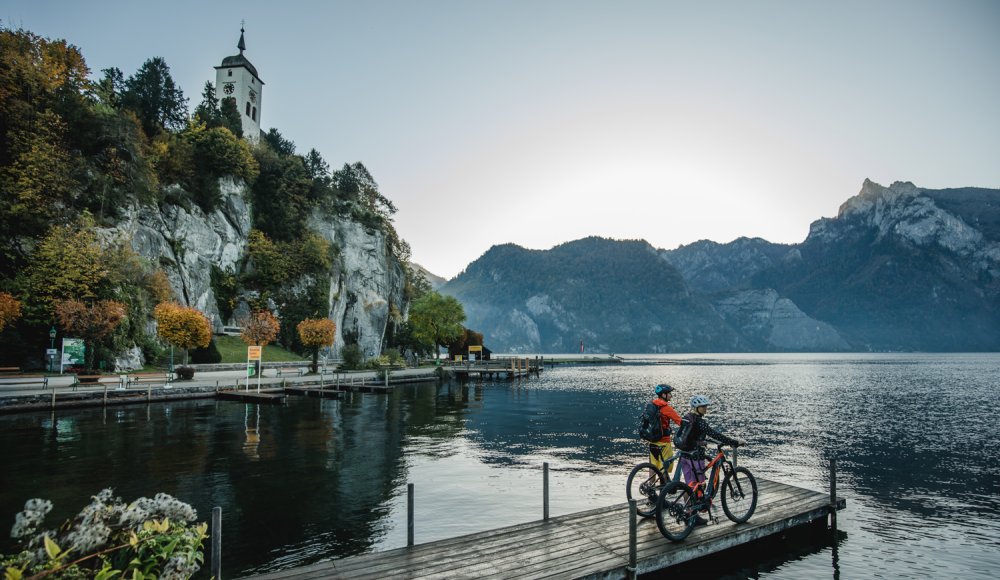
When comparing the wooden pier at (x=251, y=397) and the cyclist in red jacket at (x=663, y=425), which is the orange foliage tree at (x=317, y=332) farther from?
the cyclist in red jacket at (x=663, y=425)

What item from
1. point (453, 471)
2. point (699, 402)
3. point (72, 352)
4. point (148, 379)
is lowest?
point (453, 471)

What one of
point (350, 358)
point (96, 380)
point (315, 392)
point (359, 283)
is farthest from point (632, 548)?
point (359, 283)

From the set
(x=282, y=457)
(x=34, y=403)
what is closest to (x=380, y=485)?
(x=282, y=457)

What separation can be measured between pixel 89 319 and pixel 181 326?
240 inches

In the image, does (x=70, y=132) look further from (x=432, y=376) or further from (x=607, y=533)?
(x=607, y=533)

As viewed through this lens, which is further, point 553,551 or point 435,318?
point 435,318

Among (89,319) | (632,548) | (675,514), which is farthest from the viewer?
(89,319)

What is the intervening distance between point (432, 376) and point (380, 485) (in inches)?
2086

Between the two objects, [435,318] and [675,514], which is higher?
[435,318]

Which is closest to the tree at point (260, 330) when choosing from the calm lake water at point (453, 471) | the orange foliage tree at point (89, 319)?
the orange foliage tree at point (89, 319)

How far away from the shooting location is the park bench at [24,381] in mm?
31700

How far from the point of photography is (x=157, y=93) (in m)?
70.4

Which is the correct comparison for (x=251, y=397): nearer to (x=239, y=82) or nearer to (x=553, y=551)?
(x=553, y=551)

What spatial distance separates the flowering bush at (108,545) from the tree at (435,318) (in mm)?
77568
